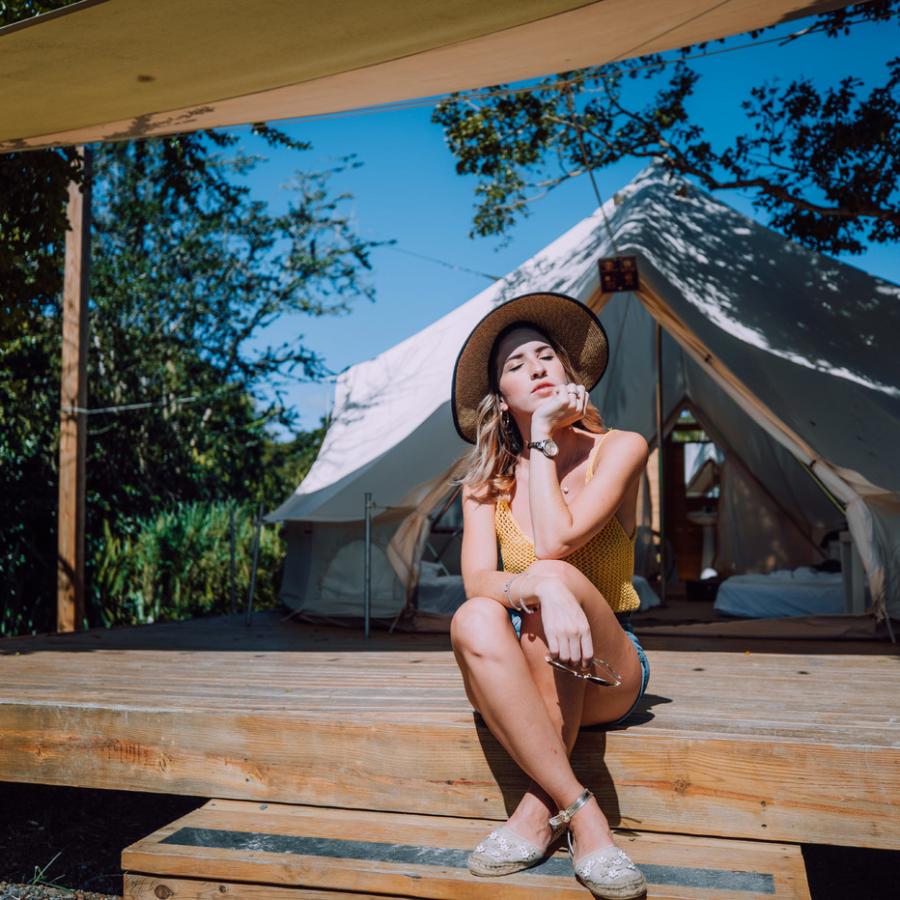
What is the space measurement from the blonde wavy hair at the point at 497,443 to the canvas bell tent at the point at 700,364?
1837 millimetres

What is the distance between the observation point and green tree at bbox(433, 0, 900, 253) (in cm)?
467

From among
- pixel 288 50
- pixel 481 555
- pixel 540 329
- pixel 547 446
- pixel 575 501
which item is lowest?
pixel 481 555

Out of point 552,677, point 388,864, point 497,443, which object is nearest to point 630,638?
point 552,677

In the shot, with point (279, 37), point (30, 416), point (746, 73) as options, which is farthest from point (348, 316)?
point (279, 37)

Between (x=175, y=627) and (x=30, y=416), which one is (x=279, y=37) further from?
(x=30, y=416)

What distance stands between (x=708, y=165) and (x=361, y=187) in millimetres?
7063

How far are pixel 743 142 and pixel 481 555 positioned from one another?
3923mm

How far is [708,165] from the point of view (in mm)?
5109

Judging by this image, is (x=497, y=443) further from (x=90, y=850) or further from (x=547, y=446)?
(x=90, y=850)

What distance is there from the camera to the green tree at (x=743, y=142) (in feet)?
15.3

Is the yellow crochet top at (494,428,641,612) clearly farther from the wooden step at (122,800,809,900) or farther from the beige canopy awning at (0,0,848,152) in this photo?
the beige canopy awning at (0,0,848,152)

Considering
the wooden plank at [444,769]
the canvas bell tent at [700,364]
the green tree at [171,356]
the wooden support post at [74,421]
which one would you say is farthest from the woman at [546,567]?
the green tree at [171,356]

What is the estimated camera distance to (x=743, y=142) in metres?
4.95

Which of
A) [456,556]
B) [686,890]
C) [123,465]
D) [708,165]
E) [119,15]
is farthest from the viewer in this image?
[123,465]
